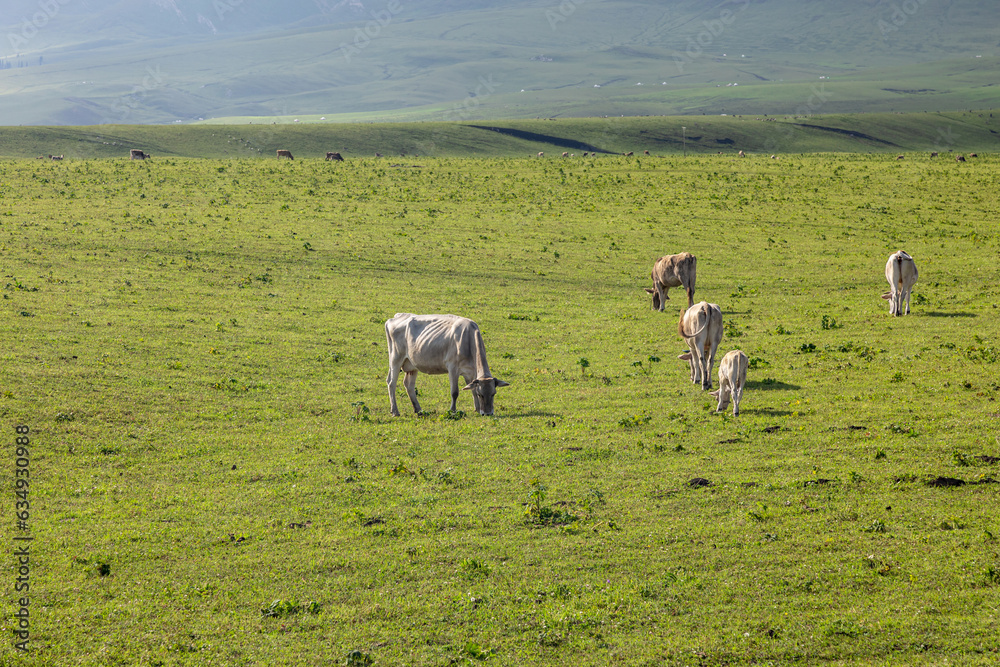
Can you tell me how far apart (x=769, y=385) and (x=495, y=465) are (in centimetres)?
913

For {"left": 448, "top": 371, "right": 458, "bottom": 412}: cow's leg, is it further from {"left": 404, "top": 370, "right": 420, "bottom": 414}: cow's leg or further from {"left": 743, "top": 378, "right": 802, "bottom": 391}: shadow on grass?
{"left": 743, "top": 378, "right": 802, "bottom": 391}: shadow on grass

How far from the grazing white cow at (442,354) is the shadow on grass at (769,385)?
22.5ft

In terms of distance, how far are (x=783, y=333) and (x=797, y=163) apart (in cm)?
5334

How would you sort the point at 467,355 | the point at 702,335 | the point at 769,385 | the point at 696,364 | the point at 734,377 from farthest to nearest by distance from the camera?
the point at 696,364 < the point at 769,385 < the point at 702,335 < the point at 467,355 < the point at 734,377

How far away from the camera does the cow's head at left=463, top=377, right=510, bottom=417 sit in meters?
20.2

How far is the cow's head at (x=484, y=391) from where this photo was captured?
20.2 metres

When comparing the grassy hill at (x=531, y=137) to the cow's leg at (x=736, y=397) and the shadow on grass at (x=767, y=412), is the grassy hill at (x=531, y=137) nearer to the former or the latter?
the shadow on grass at (x=767, y=412)

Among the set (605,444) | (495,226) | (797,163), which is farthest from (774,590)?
(797,163)

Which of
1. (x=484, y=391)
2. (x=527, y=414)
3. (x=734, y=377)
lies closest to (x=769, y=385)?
(x=734, y=377)

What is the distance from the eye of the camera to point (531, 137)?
145375 mm

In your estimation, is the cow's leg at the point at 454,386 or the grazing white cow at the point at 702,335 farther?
the grazing white cow at the point at 702,335

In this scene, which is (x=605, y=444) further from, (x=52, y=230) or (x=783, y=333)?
(x=52, y=230)

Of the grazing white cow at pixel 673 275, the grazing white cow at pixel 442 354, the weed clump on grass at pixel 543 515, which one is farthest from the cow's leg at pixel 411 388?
the grazing white cow at pixel 673 275

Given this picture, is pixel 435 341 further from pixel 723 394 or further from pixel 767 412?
pixel 767 412
